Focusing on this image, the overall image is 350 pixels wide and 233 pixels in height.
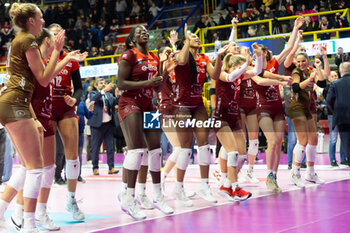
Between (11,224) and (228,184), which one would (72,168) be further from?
(228,184)

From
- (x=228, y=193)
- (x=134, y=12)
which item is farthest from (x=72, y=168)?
(x=134, y=12)

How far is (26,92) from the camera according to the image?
4410 millimetres

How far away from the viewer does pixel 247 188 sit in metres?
7.97

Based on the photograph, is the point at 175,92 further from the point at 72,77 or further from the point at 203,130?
the point at 72,77

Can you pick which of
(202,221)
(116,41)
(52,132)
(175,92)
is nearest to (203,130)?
(175,92)

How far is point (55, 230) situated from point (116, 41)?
19.0 m

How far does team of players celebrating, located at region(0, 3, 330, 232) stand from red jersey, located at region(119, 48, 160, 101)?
0.4 inches

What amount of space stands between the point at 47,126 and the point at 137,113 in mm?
968

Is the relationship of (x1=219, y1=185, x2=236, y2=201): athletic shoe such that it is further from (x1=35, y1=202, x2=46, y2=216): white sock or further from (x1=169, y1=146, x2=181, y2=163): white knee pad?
(x1=35, y1=202, x2=46, y2=216): white sock

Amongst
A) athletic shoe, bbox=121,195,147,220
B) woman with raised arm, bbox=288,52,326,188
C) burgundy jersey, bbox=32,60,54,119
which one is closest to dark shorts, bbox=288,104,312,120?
woman with raised arm, bbox=288,52,326,188

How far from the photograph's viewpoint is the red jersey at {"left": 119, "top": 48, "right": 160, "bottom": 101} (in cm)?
565

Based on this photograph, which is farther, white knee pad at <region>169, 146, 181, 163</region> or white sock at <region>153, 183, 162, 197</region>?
white knee pad at <region>169, 146, 181, 163</region>

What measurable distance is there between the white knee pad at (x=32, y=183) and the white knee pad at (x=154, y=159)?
64.1 inches

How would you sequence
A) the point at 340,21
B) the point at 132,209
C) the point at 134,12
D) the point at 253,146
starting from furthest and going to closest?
the point at 134,12 → the point at 340,21 → the point at 253,146 → the point at 132,209
